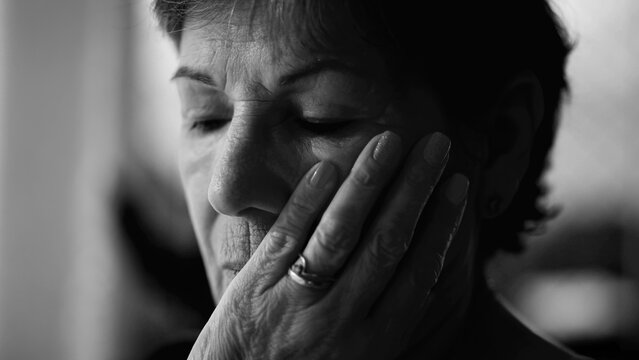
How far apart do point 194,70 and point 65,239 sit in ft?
6.78

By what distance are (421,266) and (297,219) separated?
0.19 meters

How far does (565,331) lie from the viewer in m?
2.71

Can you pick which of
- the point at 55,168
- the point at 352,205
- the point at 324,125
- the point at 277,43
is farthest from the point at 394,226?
the point at 55,168

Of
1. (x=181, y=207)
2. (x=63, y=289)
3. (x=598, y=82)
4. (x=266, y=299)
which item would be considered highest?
(x=266, y=299)

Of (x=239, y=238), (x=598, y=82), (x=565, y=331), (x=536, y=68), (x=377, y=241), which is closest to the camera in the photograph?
(x=377, y=241)

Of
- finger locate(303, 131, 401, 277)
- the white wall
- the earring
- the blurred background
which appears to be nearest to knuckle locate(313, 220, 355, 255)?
finger locate(303, 131, 401, 277)

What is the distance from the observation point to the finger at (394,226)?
0.91 meters

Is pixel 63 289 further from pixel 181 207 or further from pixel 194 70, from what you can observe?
pixel 194 70

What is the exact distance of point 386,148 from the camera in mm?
902

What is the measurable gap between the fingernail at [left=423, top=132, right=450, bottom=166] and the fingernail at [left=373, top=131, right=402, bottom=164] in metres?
0.05

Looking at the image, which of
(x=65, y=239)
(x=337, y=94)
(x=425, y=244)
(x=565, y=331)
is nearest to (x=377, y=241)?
(x=425, y=244)

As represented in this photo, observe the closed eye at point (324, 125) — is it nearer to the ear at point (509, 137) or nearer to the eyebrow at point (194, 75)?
the eyebrow at point (194, 75)

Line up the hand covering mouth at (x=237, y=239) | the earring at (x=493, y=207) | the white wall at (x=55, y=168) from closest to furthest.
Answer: the hand covering mouth at (x=237, y=239)
the earring at (x=493, y=207)
the white wall at (x=55, y=168)

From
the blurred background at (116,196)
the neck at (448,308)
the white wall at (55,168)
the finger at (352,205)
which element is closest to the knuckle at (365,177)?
the finger at (352,205)
